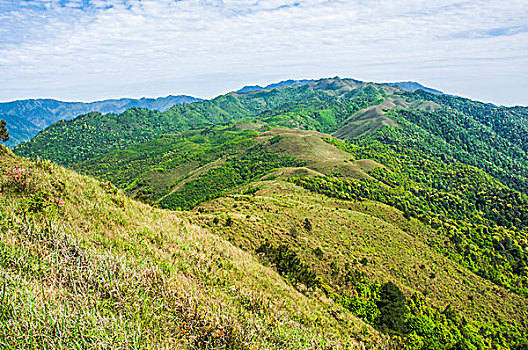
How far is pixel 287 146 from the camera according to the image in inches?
6491

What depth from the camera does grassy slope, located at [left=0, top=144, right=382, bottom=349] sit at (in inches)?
207

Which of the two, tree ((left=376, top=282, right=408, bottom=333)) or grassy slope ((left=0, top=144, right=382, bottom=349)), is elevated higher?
grassy slope ((left=0, top=144, right=382, bottom=349))

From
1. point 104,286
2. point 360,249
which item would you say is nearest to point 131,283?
point 104,286

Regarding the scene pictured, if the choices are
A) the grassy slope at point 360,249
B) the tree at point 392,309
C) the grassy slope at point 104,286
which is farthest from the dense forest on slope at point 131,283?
the grassy slope at point 360,249

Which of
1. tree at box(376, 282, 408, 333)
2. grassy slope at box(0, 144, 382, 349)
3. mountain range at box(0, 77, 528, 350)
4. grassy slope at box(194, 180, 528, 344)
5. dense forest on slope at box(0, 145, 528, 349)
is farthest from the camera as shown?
grassy slope at box(194, 180, 528, 344)

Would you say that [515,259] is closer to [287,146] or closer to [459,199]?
[459,199]

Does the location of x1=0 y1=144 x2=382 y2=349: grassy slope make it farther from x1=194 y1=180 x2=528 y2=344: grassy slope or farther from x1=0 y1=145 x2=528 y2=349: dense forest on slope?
x1=194 y1=180 x2=528 y2=344: grassy slope

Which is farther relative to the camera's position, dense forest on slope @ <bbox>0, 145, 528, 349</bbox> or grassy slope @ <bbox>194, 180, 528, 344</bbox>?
grassy slope @ <bbox>194, 180, 528, 344</bbox>

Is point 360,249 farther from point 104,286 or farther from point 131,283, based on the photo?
point 104,286

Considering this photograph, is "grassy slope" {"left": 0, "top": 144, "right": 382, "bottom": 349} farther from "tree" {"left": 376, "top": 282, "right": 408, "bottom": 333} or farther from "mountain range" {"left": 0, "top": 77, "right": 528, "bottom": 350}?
"tree" {"left": 376, "top": 282, "right": 408, "bottom": 333}

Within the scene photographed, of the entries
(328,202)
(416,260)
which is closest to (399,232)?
(416,260)

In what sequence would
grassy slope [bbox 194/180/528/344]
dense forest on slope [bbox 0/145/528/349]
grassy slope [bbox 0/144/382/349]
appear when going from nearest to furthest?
grassy slope [bbox 0/144/382/349], dense forest on slope [bbox 0/145/528/349], grassy slope [bbox 194/180/528/344]

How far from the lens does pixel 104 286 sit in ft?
22.5

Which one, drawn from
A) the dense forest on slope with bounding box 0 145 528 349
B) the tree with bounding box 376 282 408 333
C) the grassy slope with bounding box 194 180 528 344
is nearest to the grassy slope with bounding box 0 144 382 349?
the dense forest on slope with bounding box 0 145 528 349
